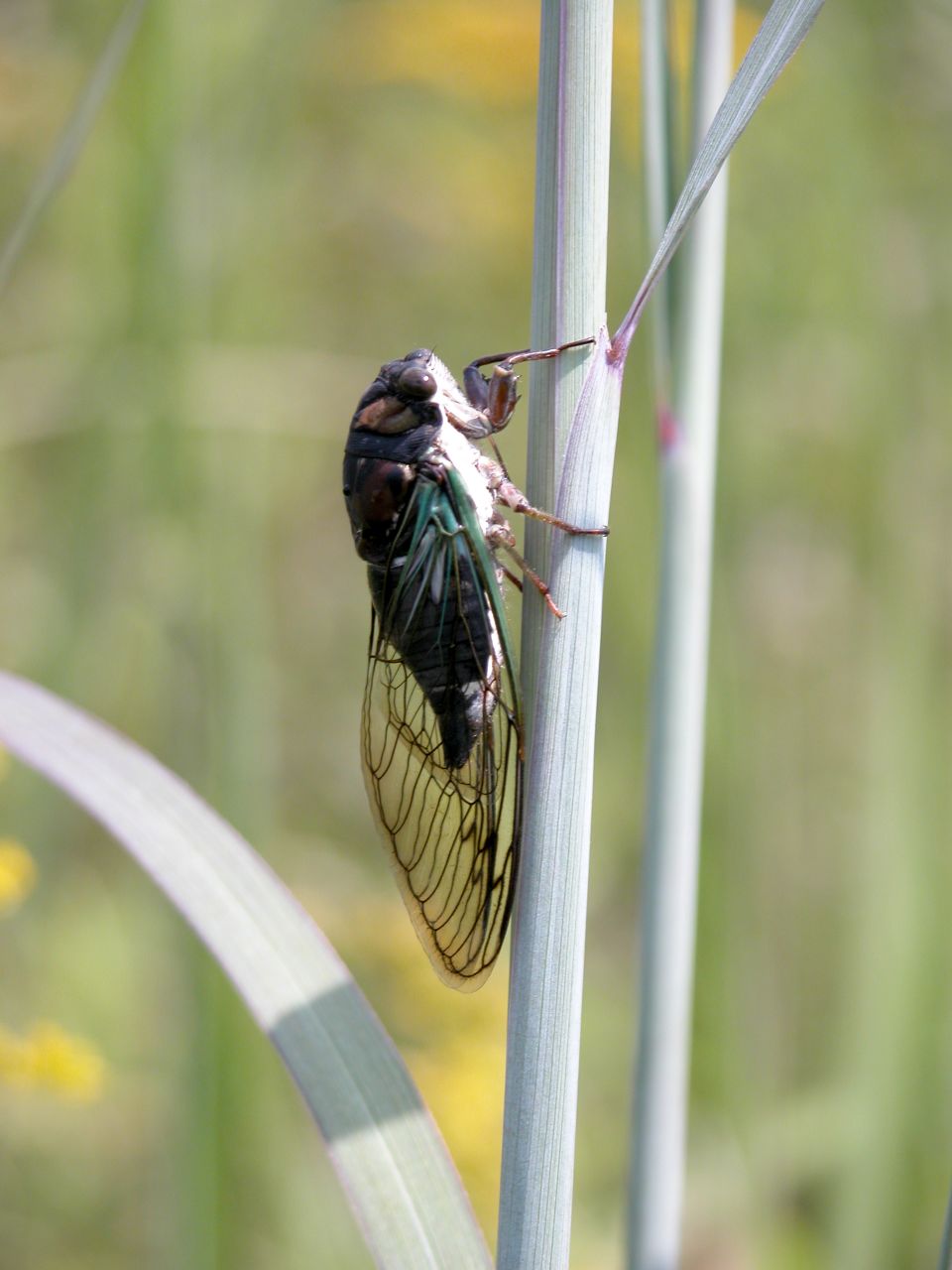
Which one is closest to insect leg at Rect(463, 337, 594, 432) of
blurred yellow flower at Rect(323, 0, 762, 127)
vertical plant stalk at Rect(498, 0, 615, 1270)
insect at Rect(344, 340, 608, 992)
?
insect at Rect(344, 340, 608, 992)

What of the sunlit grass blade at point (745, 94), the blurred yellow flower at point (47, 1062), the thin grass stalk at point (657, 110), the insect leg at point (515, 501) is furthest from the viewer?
the blurred yellow flower at point (47, 1062)

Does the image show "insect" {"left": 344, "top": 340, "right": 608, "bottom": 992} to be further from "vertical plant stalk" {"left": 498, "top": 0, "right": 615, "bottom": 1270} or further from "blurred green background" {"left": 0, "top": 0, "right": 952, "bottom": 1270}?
"blurred green background" {"left": 0, "top": 0, "right": 952, "bottom": 1270}

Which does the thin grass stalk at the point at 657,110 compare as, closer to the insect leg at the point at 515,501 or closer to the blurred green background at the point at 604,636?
the insect leg at the point at 515,501

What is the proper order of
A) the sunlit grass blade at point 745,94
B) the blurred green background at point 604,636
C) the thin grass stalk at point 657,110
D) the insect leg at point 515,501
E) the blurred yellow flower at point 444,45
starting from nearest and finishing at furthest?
the sunlit grass blade at point 745,94 < the insect leg at point 515,501 < the thin grass stalk at point 657,110 < the blurred green background at point 604,636 < the blurred yellow flower at point 444,45

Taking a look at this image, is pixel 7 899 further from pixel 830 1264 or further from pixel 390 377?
pixel 830 1264

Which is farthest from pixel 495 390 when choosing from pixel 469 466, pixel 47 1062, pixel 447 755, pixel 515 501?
pixel 47 1062

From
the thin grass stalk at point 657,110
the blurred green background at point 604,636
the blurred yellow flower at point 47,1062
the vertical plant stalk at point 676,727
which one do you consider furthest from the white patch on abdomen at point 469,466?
the blurred yellow flower at point 47,1062

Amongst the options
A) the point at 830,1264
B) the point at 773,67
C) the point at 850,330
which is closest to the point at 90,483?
the point at 850,330

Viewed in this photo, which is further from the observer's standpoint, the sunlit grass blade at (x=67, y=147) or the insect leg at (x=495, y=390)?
the insect leg at (x=495, y=390)
